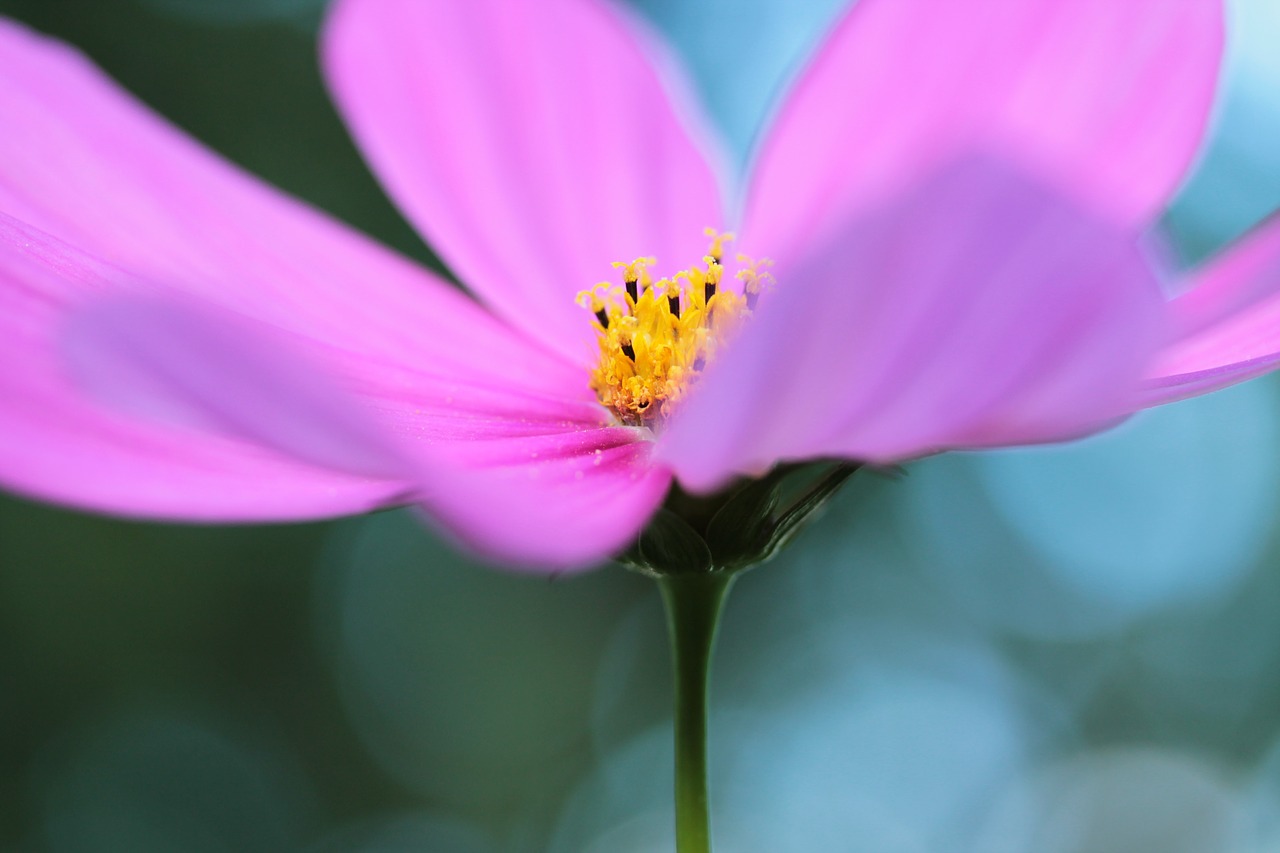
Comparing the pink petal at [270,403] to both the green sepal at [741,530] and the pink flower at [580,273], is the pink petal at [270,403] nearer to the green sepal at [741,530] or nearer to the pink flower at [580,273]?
the pink flower at [580,273]

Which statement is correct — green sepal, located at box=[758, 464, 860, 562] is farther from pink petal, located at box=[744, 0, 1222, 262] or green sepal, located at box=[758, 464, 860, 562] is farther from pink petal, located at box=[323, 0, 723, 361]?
pink petal, located at box=[323, 0, 723, 361]

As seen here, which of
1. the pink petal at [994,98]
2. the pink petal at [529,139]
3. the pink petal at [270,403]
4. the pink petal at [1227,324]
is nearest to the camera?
the pink petal at [270,403]

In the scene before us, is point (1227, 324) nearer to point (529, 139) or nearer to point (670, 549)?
point (670, 549)

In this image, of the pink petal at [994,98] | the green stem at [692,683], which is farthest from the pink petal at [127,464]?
the pink petal at [994,98]

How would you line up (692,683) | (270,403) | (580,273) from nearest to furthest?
(270,403), (692,683), (580,273)

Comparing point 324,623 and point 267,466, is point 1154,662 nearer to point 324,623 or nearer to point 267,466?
point 324,623

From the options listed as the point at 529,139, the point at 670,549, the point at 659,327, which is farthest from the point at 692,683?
the point at 529,139

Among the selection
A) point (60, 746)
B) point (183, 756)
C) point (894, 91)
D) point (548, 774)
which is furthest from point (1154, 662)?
point (894, 91)
